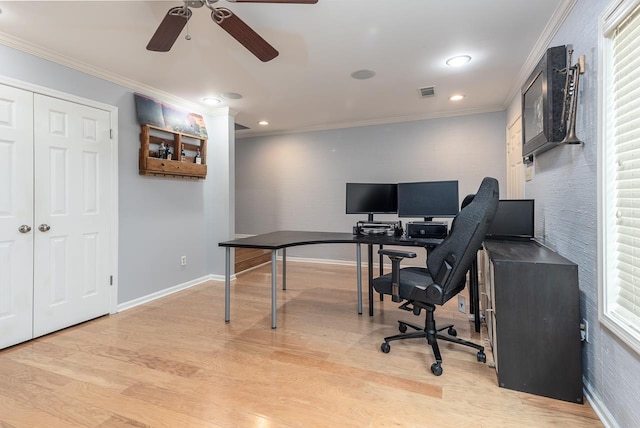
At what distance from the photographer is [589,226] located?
1.66 m

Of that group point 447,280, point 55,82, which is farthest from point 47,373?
point 447,280

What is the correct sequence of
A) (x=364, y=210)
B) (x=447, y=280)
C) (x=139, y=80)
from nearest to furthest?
(x=447, y=280) → (x=139, y=80) → (x=364, y=210)

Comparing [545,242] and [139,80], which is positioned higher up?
[139,80]

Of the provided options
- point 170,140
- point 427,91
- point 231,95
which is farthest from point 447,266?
point 170,140

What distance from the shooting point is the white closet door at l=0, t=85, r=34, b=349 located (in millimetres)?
2328

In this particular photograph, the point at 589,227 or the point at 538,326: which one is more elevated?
the point at 589,227

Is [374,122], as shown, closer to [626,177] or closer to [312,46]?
[312,46]

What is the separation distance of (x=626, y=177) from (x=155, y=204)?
3.94 metres

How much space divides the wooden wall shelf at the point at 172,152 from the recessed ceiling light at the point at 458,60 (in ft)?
10.0

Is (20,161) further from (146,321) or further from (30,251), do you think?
(146,321)

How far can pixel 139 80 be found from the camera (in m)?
3.20

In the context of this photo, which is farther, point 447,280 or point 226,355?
point 226,355

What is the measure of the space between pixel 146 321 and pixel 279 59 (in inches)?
107

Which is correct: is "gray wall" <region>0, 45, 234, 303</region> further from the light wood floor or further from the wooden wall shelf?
the light wood floor
